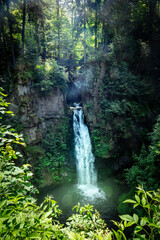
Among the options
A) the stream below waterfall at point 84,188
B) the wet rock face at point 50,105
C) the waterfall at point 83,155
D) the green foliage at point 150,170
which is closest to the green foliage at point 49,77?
the wet rock face at point 50,105

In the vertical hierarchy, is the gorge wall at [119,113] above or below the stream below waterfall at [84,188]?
above

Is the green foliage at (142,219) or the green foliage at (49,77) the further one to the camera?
the green foliage at (49,77)

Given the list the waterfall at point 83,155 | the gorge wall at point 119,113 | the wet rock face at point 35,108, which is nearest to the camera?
the wet rock face at point 35,108

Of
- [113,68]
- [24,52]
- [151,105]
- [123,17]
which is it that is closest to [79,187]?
[151,105]

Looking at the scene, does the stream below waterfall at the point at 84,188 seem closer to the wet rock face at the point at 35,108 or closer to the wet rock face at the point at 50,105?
the wet rock face at the point at 50,105

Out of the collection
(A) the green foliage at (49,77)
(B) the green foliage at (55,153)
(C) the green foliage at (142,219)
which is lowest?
(B) the green foliage at (55,153)

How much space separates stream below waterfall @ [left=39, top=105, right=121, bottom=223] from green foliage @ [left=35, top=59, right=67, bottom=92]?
Result: 357 centimetres

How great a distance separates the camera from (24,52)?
10672 mm

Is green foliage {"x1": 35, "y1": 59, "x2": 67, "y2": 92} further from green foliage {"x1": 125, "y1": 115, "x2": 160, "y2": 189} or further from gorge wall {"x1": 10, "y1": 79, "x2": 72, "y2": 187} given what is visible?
green foliage {"x1": 125, "y1": 115, "x2": 160, "y2": 189}

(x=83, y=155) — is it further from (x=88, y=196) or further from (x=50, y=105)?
(x=50, y=105)

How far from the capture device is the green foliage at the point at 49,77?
10633 millimetres

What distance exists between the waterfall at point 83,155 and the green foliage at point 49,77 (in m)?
3.86

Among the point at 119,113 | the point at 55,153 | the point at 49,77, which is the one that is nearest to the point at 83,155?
the point at 55,153

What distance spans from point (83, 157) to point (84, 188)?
2.69 m
